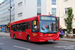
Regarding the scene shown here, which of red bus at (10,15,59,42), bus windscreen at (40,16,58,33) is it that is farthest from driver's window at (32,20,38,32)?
bus windscreen at (40,16,58,33)

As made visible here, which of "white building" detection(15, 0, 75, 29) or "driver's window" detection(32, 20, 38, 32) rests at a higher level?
"white building" detection(15, 0, 75, 29)

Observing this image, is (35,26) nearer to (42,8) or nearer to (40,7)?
(42,8)

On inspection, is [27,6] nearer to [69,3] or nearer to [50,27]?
[69,3]

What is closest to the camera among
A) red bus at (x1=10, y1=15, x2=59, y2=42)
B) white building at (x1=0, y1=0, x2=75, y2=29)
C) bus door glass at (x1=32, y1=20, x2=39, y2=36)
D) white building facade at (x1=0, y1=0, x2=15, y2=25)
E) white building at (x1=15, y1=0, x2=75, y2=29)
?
red bus at (x1=10, y1=15, x2=59, y2=42)

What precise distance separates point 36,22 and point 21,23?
4.85m

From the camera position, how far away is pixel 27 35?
15.9 m

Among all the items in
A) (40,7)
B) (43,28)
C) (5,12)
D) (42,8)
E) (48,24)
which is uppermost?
(5,12)

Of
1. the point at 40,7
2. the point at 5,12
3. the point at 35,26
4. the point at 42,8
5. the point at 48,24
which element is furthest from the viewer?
the point at 5,12

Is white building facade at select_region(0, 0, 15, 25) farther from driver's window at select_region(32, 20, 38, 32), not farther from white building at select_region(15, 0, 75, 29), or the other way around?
driver's window at select_region(32, 20, 38, 32)

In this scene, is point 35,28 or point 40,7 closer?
point 35,28

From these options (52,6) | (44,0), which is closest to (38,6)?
(44,0)

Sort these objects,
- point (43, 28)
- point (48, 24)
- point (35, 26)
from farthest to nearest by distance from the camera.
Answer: point (35, 26) < point (48, 24) < point (43, 28)

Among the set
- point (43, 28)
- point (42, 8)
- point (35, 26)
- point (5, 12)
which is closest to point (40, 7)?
point (42, 8)

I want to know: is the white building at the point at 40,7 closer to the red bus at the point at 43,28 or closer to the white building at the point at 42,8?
the white building at the point at 42,8
